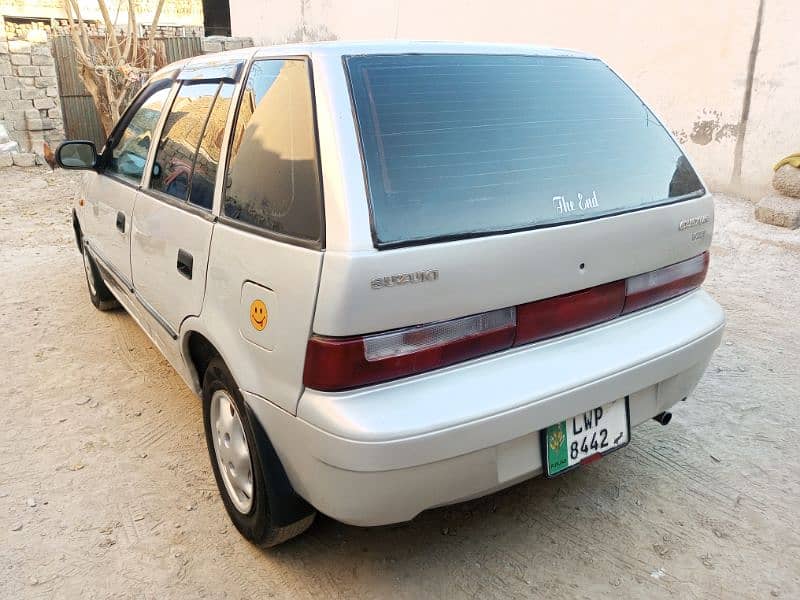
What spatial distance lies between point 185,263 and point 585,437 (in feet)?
5.18

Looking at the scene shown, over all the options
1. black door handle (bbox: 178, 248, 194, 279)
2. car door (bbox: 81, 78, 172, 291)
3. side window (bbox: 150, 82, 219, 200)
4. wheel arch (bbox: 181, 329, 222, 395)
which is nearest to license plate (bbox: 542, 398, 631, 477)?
wheel arch (bbox: 181, 329, 222, 395)

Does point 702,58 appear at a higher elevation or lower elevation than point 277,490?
higher

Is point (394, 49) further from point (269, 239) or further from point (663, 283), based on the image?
point (663, 283)

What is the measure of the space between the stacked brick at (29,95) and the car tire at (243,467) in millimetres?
10126

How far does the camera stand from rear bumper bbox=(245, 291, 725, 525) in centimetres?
179

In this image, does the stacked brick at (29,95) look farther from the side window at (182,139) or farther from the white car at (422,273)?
the white car at (422,273)

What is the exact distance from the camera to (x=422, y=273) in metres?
1.80

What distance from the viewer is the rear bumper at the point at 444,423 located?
1.79 m

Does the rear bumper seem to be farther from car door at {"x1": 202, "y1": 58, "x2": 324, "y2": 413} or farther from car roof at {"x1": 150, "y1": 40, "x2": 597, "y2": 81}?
car roof at {"x1": 150, "y1": 40, "x2": 597, "y2": 81}

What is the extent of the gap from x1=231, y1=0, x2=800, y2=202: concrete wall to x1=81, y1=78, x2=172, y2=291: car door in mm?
5817

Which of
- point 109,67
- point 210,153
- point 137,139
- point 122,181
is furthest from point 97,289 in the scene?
point 109,67

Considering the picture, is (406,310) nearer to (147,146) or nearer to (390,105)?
(390,105)

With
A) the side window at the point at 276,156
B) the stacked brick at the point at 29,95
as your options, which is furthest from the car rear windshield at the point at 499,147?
the stacked brick at the point at 29,95

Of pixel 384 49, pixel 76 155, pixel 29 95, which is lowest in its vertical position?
pixel 76 155
